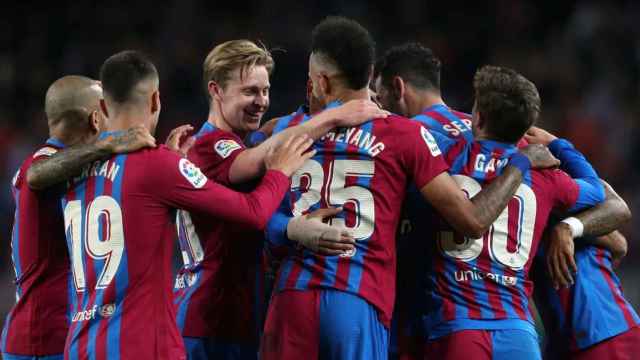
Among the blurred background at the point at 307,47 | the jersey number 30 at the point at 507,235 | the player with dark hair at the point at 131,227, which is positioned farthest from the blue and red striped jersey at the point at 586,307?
the blurred background at the point at 307,47

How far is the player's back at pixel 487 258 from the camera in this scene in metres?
5.18

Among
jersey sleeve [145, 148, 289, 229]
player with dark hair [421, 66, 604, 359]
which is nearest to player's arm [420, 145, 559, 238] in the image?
player with dark hair [421, 66, 604, 359]

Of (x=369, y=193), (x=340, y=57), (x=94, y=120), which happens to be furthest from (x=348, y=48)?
(x=94, y=120)

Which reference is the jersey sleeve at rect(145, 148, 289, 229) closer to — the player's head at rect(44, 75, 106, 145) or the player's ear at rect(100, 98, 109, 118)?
the player's ear at rect(100, 98, 109, 118)

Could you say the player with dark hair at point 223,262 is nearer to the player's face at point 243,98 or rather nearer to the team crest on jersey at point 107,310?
the player's face at point 243,98

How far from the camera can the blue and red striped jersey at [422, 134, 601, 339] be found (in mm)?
5180

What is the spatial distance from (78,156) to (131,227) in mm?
472

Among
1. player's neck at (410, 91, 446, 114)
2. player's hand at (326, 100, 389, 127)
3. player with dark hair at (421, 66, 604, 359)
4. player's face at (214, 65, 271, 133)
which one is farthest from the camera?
player's neck at (410, 91, 446, 114)

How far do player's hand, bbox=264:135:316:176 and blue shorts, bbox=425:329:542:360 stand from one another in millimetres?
1217

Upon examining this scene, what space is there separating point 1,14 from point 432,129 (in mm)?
13004

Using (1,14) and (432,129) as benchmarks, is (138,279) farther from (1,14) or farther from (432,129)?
(1,14)

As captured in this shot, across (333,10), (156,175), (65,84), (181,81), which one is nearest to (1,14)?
(181,81)

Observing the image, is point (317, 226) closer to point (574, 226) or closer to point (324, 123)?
point (324, 123)

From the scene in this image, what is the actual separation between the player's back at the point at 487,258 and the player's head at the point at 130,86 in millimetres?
1666
